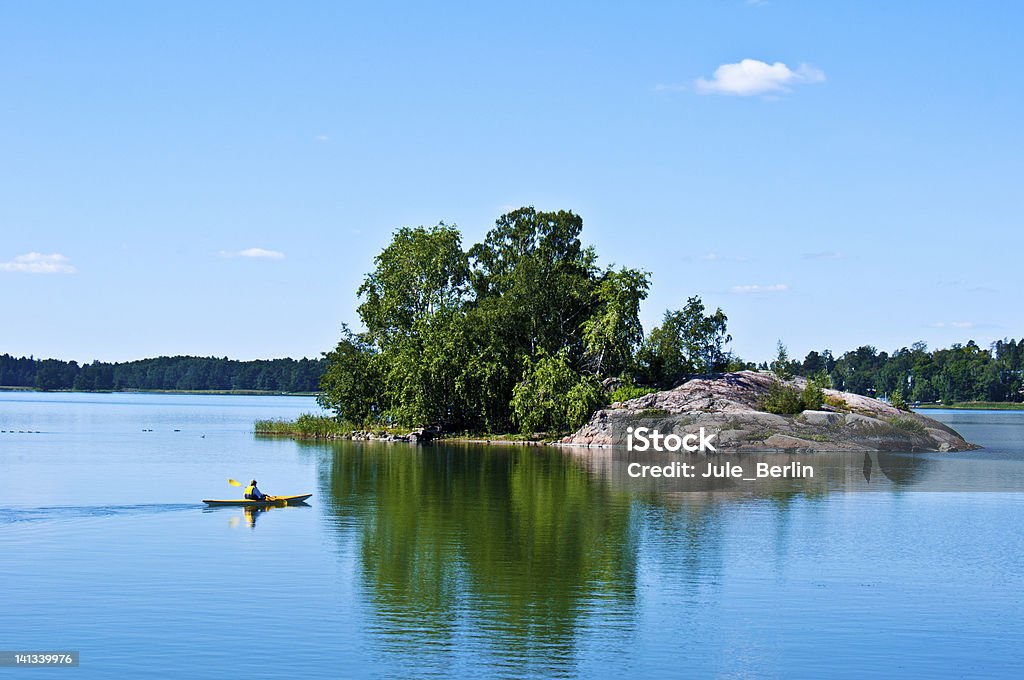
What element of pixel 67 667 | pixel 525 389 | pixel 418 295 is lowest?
pixel 67 667

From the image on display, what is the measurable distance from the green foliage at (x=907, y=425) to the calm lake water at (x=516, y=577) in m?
25.5

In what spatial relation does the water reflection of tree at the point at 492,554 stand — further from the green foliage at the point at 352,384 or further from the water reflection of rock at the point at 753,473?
the green foliage at the point at 352,384

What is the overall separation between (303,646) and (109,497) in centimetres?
3334

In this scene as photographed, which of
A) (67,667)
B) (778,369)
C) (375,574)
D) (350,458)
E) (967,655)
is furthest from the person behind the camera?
(778,369)

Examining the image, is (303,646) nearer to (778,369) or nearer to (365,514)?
(365,514)

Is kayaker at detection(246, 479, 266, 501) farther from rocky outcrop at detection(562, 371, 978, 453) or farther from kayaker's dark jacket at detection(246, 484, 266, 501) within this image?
rocky outcrop at detection(562, 371, 978, 453)

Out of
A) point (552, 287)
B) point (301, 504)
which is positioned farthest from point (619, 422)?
point (301, 504)

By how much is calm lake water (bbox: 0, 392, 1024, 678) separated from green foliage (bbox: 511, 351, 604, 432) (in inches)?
1238

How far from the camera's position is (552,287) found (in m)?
110

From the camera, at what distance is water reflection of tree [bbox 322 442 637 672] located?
102 ft

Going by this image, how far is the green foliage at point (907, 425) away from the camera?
96562 mm

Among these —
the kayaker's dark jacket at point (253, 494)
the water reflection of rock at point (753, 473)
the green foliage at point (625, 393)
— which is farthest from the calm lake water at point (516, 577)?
the green foliage at point (625, 393)

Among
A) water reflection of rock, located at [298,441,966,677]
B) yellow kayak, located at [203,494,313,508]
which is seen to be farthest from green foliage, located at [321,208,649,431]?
yellow kayak, located at [203,494,313,508]

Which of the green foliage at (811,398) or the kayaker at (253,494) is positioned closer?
the kayaker at (253,494)
